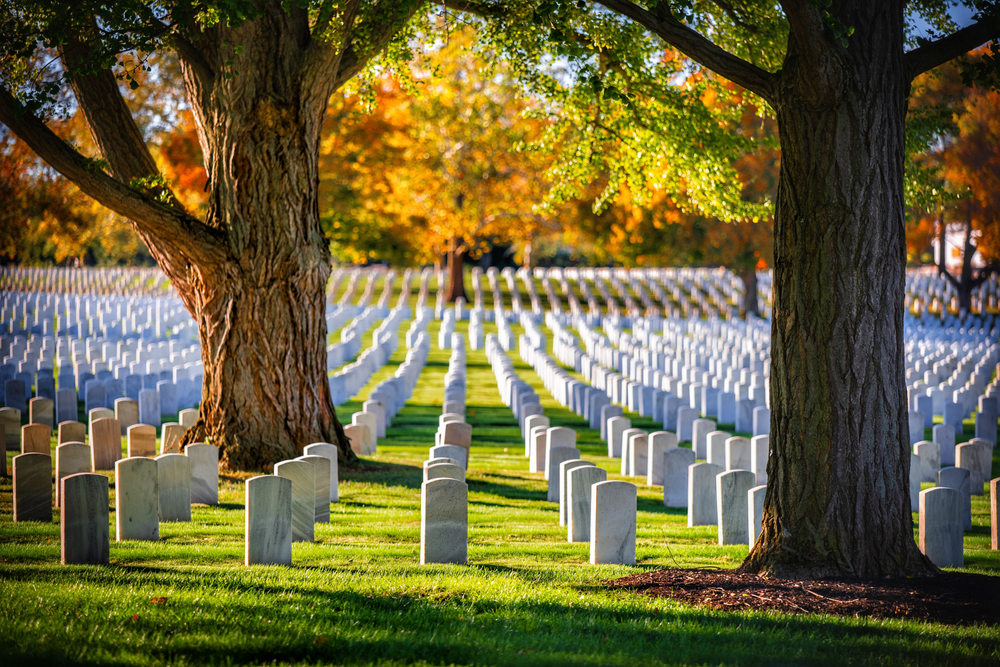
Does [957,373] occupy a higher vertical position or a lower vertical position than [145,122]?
lower

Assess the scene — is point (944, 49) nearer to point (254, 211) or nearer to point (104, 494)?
point (104, 494)

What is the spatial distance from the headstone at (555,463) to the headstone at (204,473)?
3.36m

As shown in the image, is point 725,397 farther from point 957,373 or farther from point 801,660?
point 801,660

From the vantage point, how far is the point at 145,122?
1145 inches

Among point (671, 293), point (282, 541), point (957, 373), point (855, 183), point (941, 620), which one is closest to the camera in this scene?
point (941, 620)

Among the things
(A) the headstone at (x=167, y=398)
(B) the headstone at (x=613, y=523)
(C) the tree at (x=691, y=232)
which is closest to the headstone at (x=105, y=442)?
(A) the headstone at (x=167, y=398)

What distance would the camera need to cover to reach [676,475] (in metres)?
8.95

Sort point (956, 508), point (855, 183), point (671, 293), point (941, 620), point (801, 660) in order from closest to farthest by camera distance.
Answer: point (801, 660), point (941, 620), point (855, 183), point (956, 508), point (671, 293)

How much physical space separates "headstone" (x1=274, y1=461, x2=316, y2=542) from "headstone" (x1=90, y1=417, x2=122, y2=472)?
3538 mm

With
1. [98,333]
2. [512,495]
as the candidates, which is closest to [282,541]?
[512,495]

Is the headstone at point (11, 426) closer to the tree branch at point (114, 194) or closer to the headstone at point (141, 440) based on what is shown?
the headstone at point (141, 440)

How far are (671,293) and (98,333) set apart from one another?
3069 cm

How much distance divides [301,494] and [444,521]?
1.30m

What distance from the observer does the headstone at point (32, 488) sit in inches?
265
